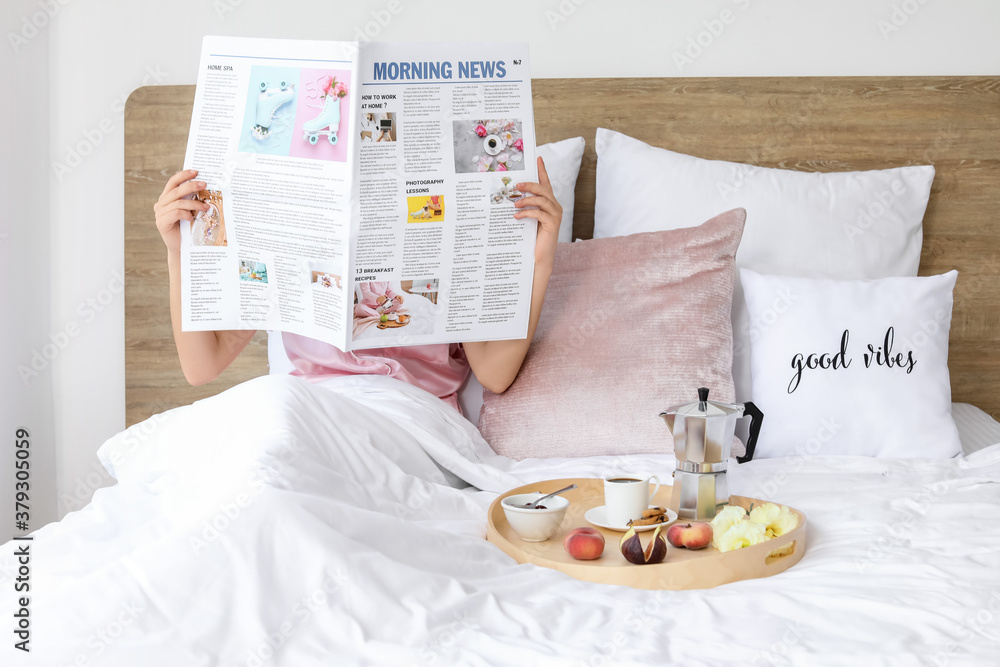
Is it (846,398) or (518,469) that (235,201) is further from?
(846,398)

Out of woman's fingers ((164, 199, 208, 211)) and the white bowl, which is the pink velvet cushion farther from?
woman's fingers ((164, 199, 208, 211))

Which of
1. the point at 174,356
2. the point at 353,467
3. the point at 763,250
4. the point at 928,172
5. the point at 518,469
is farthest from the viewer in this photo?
the point at 174,356

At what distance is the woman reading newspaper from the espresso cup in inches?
16.9

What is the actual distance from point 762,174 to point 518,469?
0.87 m

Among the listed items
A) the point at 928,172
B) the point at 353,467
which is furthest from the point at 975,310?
the point at 353,467

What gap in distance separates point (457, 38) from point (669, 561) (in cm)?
141

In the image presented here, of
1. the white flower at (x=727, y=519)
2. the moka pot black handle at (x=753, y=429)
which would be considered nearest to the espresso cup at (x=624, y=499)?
the white flower at (x=727, y=519)

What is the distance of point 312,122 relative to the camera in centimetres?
120

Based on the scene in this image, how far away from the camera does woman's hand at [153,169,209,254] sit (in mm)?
1271

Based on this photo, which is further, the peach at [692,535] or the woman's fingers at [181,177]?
the woman's fingers at [181,177]

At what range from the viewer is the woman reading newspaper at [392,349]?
4.24ft

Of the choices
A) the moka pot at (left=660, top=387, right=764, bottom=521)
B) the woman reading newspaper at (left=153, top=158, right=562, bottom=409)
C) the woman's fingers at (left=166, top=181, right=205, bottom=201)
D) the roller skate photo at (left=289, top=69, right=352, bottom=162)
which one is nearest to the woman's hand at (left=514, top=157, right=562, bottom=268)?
the woman reading newspaper at (left=153, top=158, right=562, bottom=409)

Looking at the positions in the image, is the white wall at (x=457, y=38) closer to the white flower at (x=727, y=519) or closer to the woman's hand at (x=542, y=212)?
the woman's hand at (x=542, y=212)

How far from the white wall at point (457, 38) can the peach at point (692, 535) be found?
127 centimetres
